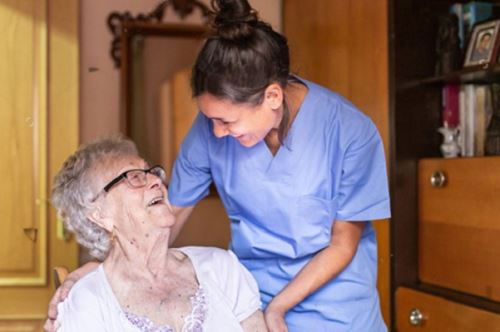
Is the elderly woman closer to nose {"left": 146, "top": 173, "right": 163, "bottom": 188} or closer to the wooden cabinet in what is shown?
nose {"left": 146, "top": 173, "right": 163, "bottom": 188}

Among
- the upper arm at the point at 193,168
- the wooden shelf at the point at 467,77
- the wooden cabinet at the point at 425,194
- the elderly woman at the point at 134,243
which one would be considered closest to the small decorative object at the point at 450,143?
the wooden cabinet at the point at 425,194

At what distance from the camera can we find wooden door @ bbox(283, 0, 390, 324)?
2146 millimetres

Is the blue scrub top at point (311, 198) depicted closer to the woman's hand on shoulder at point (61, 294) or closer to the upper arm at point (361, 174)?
the upper arm at point (361, 174)

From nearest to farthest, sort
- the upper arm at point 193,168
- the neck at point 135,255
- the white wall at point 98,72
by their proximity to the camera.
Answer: the neck at point 135,255 < the upper arm at point 193,168 < the white wall at point 98,72

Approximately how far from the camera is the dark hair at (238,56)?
1242 mm

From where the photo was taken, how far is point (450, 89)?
2156mm

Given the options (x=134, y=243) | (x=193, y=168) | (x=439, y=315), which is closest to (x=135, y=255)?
(x=134, y=243)

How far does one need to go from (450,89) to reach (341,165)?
2.97 ft

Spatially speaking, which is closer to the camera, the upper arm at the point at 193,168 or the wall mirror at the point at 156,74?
the upper arm at the point at 193,168

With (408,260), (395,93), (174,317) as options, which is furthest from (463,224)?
(174,317)

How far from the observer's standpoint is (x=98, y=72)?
269 cm

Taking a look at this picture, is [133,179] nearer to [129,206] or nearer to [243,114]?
[129,206]

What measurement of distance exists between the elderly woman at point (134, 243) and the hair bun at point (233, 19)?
0.33 meters

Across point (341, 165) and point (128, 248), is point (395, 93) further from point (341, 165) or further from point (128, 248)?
point (128, 248)
